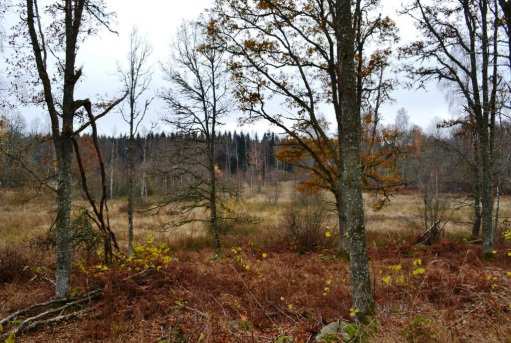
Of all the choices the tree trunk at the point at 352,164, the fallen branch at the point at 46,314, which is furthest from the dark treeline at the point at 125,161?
the tree trunk at the point at 352,164

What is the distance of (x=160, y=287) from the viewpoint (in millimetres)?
6281

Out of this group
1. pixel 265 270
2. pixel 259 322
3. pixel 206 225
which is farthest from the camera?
pixel 206 225

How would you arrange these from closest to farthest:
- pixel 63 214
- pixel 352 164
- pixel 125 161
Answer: pixel 352 164 → pixel 63 214 → pixel 125 161

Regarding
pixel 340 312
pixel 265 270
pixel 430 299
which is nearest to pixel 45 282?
pixel 265 270

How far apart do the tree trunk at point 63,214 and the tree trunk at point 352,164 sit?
174 inches

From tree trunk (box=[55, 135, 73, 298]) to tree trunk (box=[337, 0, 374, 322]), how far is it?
4.43 metres

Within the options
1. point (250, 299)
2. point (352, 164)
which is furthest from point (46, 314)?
point (352, 164)

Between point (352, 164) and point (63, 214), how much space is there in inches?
185

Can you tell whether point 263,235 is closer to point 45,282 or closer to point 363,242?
point 45,282

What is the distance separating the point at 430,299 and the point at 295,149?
696 cm

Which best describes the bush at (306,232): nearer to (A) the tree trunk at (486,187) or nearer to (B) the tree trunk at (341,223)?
(B) the tree trunk at (341,223)

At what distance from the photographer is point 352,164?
4.20 metres

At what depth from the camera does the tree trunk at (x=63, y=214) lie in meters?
5.49

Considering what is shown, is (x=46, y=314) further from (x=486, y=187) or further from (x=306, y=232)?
(x=486, y=187)
